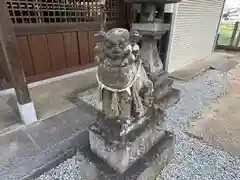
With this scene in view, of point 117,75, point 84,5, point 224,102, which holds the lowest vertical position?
point 224,102

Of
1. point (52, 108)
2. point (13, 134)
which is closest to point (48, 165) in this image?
point (13, 134)

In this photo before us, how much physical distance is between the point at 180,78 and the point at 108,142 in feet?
10.1

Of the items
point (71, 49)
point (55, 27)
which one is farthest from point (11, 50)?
point (71, 49)

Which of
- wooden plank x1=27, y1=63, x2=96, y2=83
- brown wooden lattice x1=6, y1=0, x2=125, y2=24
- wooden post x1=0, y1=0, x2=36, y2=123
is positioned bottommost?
wooden plank x1=27, y1=63, x2=96, y2=83

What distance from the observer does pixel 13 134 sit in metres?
2.11

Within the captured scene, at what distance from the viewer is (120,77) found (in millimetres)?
1120

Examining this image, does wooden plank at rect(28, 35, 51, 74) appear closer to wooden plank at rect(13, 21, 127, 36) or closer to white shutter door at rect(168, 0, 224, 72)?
wooden plank at rect(13, 21, 127, 36)

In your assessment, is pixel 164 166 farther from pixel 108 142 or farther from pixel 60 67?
pixel 60 67

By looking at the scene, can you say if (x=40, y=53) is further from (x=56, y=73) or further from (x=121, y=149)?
(x=121, y=149)

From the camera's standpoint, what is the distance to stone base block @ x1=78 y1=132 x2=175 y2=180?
4.43 ft

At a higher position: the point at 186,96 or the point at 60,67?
the point at 60,67

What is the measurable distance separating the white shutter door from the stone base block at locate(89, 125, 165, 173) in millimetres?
2875

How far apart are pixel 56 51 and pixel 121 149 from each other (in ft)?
9.58

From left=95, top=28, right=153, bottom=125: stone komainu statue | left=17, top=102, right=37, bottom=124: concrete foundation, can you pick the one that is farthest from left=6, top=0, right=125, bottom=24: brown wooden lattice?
left=95, top=28, right=153, bottom=125: stone komainu statue
